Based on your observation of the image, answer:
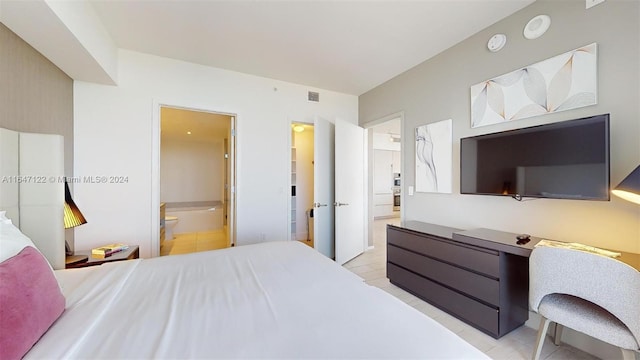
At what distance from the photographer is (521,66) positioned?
6.74ft

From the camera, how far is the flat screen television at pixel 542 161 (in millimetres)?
1548

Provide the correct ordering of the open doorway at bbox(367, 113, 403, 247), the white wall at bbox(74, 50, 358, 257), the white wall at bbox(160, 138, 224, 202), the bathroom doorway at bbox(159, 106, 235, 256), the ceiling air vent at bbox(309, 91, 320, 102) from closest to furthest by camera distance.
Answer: the white wall at bbox(74, 50, 358, 257)
the ceiling air vent at bbox(309, 91, 320, 102)
the bathroom doorway at bbox(159, 106, 235, 256)
the white wall at bbox(160, 138, 224, 202)
the open doorway at bbox(367, 113, 403, 247)

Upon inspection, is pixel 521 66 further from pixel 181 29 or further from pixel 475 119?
pixel 181 29

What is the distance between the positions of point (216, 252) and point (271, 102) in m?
2.25

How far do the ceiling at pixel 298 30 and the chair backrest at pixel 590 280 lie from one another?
6.57ft

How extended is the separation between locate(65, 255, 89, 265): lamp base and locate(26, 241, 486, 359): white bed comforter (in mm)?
560

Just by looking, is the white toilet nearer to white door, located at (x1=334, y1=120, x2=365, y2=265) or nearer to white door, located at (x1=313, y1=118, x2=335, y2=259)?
white door, located at (x1=313, y1=118, x2=335, y2=259)

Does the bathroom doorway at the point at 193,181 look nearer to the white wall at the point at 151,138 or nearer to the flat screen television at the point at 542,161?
the white wall at the point at 151,138

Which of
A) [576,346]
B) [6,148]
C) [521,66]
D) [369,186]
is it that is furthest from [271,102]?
[576,346]

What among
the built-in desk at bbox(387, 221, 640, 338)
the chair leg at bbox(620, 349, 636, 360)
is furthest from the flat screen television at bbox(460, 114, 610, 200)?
the chair leg at bbox(620, 349, 636, 360)

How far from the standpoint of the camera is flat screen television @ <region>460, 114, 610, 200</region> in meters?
1.55

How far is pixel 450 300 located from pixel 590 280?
108 centimetres

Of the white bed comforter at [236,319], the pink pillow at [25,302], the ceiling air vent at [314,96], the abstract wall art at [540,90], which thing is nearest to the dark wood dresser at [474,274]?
the abstract wall art at [540,90]

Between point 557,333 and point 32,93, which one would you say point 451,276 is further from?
point 32,93
